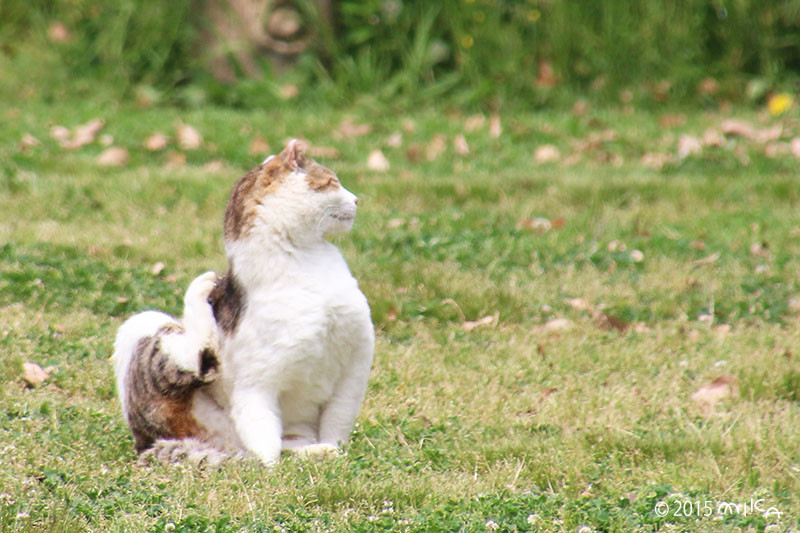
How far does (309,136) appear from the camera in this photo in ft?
25.2

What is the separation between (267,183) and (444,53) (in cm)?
572

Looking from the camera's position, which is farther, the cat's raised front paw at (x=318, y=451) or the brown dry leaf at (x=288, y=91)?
the brown dry leaf at (x=288, y=91)

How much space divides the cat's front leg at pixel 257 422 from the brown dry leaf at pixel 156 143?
14.7 ft

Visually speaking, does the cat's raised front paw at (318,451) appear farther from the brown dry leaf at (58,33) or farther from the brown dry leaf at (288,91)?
the brown dry leaf at (58,33)

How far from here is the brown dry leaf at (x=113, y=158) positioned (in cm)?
718

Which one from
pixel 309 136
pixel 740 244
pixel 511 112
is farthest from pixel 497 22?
pixel 740 244

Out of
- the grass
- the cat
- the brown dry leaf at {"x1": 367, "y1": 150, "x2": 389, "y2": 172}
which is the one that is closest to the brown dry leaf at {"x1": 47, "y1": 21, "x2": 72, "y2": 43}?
the grass

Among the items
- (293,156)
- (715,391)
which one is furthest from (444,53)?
(293,156)

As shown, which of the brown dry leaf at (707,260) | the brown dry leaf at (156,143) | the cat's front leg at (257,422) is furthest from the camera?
the brown dry leaf at (156,143)

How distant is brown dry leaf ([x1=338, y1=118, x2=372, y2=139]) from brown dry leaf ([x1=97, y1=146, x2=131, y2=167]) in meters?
1.50

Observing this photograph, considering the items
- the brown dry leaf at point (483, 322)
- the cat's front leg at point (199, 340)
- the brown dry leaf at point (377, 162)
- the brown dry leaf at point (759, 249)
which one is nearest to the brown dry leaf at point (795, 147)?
the brown dry leaf at point (759, 249)

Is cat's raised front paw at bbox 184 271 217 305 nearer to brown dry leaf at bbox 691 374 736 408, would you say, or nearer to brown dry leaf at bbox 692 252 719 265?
brown dry leaf at bbox 691 374 736 408

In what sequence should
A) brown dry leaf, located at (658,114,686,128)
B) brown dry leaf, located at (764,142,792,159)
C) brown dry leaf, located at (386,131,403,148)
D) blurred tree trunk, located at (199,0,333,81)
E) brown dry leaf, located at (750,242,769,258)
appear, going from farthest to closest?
blurred tree trunk, located at (199,0,333,81) < brown dry leaf, located at (658,114,686,128) < brown dry leaf, located at (386,131,403,148) < brown dry leaf, located at (764,142,792,159) < brown dry leaf, located at (750,242,769,258)

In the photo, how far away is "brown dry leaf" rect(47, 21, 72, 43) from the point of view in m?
9.02
